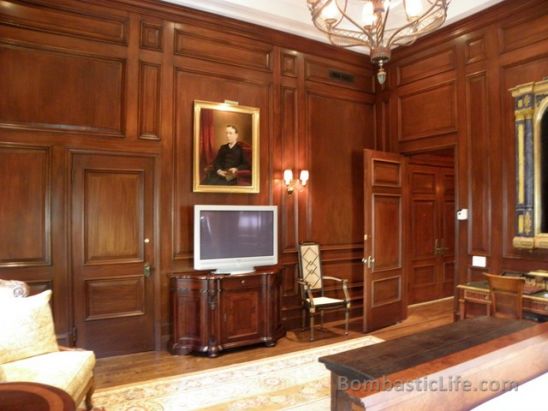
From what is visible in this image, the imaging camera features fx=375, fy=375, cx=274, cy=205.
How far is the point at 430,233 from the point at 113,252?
510 centimetres

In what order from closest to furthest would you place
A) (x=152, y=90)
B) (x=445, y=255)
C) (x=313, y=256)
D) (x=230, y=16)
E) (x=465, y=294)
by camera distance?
(x=465, y=294) → (x=152, y=90) → (x=230, y=16) → (x=313, y=256) → (x=445, y=255)

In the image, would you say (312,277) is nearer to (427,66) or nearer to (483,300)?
(483,300)

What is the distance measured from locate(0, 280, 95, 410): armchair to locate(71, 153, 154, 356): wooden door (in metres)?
1.09

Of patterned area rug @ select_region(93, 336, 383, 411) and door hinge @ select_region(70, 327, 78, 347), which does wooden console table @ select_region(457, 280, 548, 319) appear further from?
door hinge @ select_region(70, 327, 78, 347)

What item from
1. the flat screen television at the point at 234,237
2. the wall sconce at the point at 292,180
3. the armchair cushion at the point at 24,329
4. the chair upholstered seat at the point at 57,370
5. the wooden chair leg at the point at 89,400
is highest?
the wall sconce at the point at 292,180

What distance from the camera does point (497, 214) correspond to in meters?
4.21

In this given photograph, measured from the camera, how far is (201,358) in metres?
3.85

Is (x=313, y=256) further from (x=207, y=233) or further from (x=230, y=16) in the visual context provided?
(x=230, y=16)

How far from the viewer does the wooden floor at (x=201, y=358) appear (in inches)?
136

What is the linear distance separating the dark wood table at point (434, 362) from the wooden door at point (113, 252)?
266cm

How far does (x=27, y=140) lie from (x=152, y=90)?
1.34 metres

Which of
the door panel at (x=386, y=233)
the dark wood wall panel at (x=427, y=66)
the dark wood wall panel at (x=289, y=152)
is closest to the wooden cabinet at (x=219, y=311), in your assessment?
the dark wood wall panel at (x=289, y=152)

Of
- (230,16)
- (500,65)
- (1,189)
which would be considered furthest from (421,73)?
(1,189)

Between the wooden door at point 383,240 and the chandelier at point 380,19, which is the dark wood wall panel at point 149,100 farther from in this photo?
the wooden door at point 383,240
